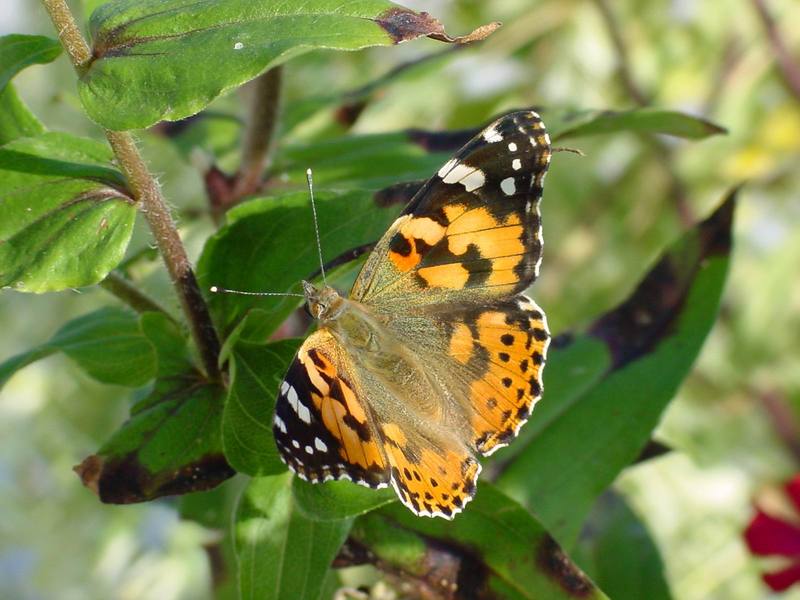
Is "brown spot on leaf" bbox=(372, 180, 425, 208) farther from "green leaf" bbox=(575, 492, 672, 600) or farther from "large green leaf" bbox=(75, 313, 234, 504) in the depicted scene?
"green leaf" bbox=(575, 492, 672, 600)

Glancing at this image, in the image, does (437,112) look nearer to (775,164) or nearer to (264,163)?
(775,164)

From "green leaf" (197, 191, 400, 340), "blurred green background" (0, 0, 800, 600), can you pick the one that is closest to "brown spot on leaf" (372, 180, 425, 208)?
"green leaf" (197, 191, 400, 340)

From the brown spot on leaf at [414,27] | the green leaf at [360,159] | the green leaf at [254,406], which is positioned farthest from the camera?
the green leaf at [360,159]

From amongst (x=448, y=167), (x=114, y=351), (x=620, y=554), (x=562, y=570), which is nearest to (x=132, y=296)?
(x=114, y=351)

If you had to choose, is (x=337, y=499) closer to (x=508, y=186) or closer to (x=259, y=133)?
(x=508, y=186)

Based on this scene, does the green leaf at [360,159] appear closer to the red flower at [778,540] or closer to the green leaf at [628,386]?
the green leaf at [628,386]

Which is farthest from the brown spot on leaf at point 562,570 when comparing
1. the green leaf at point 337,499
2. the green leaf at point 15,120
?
the green leaf at point 15,120
